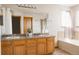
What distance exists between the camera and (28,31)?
2.35m

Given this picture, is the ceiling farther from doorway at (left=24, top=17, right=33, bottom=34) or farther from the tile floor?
the tile floor

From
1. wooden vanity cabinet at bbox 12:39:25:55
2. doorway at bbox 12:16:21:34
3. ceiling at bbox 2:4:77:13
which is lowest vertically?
wooden vanity cabinet at bbox 12:39:25:55

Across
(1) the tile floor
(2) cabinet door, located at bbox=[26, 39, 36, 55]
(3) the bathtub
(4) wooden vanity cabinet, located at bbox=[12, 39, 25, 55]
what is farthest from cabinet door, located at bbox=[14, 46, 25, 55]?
(3) the bathtub

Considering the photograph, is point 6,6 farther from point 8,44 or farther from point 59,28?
point 59,28

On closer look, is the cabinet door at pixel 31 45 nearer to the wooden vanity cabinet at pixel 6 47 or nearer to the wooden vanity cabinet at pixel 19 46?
the wooden vanity cabinet at pixel 19 46

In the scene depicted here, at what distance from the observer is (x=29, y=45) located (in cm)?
237

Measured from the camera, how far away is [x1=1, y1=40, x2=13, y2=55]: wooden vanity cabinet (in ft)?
7.21

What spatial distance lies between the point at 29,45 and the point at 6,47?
17.7 inches

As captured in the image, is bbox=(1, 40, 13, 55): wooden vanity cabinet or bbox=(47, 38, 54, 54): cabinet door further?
bbox=(47, 38, 54, 54): cabinet door

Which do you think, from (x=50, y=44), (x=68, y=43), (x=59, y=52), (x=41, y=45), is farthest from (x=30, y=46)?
(x=68, y=43)

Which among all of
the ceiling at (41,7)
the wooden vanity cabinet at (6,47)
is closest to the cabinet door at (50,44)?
the ceiling at (41,7)

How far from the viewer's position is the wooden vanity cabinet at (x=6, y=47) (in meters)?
2.20
